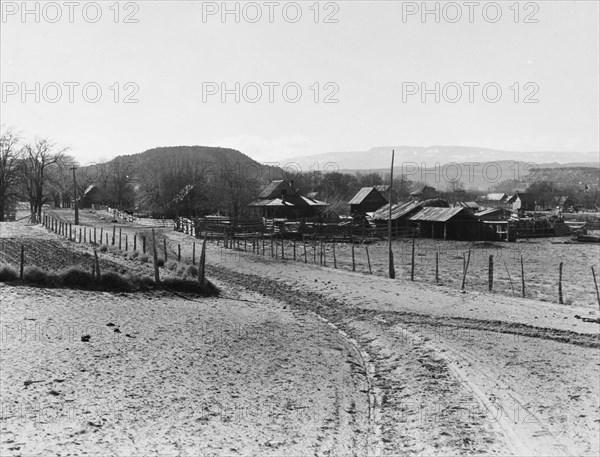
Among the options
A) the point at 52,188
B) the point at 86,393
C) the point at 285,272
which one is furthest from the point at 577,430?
the point at 52,188

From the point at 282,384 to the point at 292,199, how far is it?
6379cm

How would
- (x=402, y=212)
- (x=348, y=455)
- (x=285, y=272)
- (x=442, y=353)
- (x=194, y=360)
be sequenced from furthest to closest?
(x=402, y=212) → (x=285, y=272) → (x=442, y=353) → (x=194, y=360) → (x=348, y=455)

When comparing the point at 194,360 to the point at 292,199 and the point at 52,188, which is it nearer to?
the point at 292,199

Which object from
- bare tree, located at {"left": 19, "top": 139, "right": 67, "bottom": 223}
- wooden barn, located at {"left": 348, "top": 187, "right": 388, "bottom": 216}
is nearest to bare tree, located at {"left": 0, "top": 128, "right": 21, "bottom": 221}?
bare tree, located at {"left": 19, "top": 139, "right": 67, "bottom": 223}

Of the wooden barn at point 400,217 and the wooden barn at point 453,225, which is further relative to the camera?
the wooden barn at point 400,217

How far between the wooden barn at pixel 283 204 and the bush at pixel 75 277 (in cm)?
4860

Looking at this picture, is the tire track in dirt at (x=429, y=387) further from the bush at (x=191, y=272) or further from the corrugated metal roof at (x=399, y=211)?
the corrugated metal roof at (x=399, y=211)

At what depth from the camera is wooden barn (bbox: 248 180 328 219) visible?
72375mm

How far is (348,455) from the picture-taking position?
939 centimetres

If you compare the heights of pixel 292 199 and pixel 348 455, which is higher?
pixel 292 199

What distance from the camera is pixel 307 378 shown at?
13.1 m

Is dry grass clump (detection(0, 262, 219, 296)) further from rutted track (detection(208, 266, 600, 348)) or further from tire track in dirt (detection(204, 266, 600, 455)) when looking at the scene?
tire track in dirt (detection(204, 266, 600, 455))

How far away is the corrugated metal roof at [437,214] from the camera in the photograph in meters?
60.7

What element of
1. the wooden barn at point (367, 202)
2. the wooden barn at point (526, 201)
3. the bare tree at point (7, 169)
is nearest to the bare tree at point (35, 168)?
the bare tree at point (7, 169)
